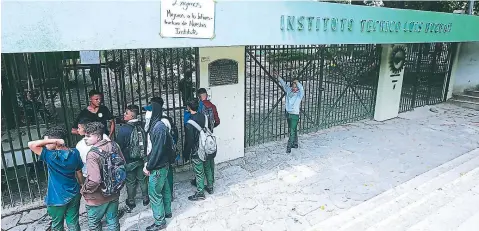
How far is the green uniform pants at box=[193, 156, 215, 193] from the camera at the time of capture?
16.6ft

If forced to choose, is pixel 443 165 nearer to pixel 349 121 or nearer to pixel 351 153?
pixel 351 153

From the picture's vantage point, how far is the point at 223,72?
6082mm

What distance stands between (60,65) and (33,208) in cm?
218

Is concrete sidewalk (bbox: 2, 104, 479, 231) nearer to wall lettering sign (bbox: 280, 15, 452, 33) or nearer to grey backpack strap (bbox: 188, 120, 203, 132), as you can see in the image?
grey backpack strap (bbox: 188, 120, 203, 132)

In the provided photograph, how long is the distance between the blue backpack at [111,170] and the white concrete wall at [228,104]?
2516mm

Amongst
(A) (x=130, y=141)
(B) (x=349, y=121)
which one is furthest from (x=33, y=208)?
(B) (x=349, y=121)

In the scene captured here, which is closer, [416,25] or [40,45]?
[40,45]

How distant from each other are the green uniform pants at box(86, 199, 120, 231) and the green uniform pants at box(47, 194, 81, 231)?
260mm

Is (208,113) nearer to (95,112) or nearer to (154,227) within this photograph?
(95,112)

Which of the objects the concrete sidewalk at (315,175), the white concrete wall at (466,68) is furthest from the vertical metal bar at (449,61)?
the concrete sidewalk at (315,175)

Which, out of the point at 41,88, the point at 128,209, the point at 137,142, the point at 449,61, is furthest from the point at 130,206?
the point at 449,61

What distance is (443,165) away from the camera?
6379 millimetres

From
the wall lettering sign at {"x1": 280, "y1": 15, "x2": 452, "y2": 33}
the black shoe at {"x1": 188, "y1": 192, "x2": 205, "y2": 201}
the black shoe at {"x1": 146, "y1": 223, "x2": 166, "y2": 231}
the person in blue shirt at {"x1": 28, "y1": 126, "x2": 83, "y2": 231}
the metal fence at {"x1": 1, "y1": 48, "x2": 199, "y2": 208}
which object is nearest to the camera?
the person in blue shirt at {"x1": 28, "y1": 126, "x2": 83, "y2": 231}

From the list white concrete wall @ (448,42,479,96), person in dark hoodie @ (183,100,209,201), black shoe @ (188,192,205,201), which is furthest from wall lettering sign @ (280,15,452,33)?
white concrete wall @ (448,42,479,96)
